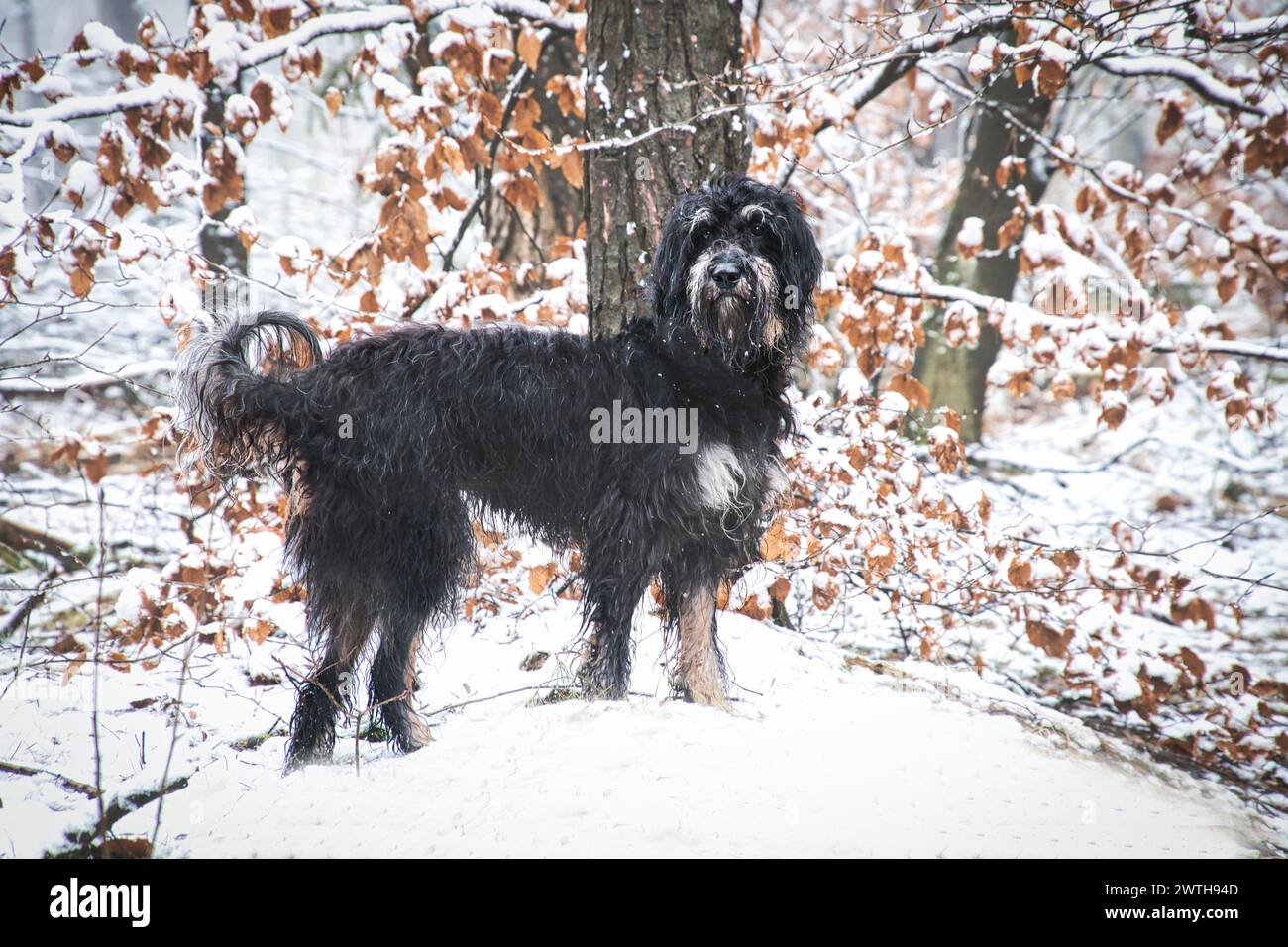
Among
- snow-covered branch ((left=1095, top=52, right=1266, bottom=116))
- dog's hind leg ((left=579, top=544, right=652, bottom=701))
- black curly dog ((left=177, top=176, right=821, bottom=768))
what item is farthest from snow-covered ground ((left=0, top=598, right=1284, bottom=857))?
snow-covered branch ((left=1095, top=52, right=1266, bottom=116))

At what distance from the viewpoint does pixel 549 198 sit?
6.22m

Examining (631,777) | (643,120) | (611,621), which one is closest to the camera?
(631,777)

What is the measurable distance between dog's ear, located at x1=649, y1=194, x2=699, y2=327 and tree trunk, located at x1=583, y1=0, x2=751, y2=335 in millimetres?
625

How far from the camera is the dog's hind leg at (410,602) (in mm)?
3395

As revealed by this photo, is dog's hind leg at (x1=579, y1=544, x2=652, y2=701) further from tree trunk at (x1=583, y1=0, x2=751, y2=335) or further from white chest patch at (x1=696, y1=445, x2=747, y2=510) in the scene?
tree trunk at (x1=583, y1=0, x2=751, y2=335)

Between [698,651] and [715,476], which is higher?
[715,476]

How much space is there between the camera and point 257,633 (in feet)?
13.1

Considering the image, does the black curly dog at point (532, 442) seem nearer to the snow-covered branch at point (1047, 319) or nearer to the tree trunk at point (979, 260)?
the snow-covered branch at point (1047, 319)

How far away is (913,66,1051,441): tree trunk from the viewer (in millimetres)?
7535

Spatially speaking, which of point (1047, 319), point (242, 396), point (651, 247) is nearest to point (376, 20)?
point (651, 247)

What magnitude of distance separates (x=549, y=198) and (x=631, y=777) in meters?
4.62

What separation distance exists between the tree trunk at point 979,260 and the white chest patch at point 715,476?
4.72 m

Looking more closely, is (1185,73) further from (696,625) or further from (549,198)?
(696,625)
